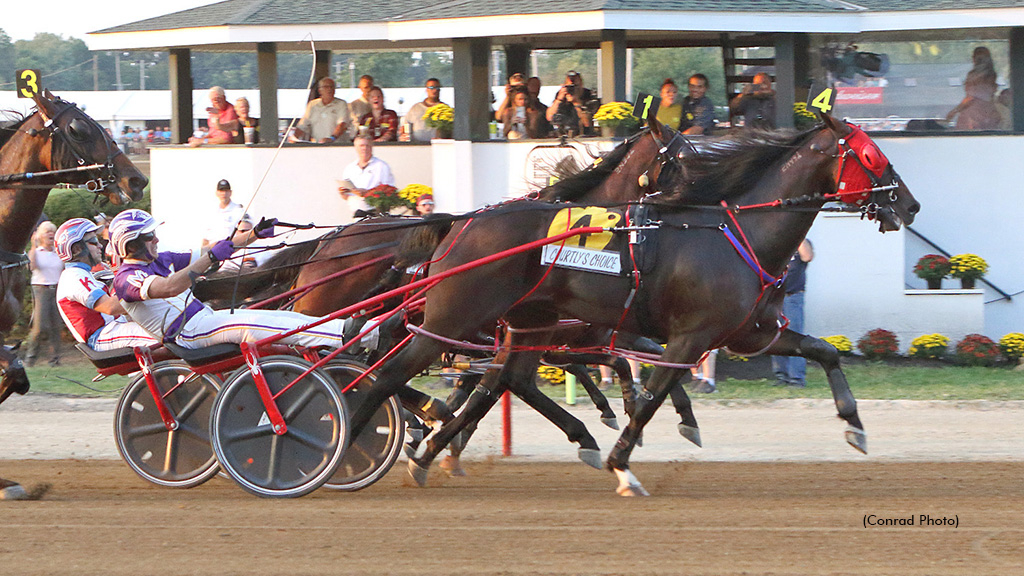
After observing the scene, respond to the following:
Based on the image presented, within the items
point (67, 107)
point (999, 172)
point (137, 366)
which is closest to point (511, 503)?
point (137, 366)

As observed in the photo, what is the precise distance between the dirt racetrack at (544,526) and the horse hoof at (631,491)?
0.37ft

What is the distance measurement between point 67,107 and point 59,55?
58.8m

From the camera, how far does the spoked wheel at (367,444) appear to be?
232 inches

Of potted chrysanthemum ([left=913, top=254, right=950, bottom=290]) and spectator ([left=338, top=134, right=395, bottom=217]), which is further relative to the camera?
potted chrysanthemum ([left=913, top=254, right=950, bottom=290])

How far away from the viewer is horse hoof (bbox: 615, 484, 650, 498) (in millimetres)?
5777

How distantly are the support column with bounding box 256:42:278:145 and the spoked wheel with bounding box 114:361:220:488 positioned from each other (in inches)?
247

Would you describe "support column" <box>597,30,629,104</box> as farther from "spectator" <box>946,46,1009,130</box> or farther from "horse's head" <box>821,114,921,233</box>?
"horse's head" <box>821,114,921,233</box>

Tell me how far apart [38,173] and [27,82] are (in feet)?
3.47

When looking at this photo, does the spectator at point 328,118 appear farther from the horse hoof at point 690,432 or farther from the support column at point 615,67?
the horse hoof at point 690,432

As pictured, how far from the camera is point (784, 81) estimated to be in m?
A: 11.1

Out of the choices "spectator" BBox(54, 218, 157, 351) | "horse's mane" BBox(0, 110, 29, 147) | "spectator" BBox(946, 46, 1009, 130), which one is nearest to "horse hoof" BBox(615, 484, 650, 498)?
"spectator" BBox(54, 218, 157, 351)

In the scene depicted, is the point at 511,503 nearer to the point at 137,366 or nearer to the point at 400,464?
the point at 400,464

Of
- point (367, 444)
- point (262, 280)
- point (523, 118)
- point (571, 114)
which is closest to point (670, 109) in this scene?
point (571, 114)

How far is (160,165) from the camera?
12461 mm
